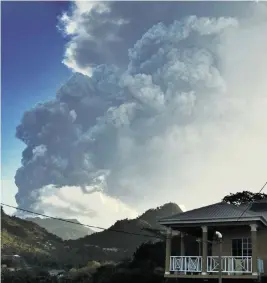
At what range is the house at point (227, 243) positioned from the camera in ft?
73.9

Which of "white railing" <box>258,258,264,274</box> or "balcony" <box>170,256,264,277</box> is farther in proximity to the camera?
"balcony" <box>170,256,264,277</box>

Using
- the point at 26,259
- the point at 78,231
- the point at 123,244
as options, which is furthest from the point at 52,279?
the point at 78,231

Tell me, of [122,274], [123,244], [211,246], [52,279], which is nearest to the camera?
[211,246]

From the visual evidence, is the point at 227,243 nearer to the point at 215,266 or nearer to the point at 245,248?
the point at 245,248

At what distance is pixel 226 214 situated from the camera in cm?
2394

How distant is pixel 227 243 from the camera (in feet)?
80.3

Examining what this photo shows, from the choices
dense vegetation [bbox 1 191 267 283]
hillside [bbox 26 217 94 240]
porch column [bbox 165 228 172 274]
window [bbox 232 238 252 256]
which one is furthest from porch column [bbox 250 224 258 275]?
hillside [bbox 26 217 94 240]

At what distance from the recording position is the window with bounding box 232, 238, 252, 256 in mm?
23828

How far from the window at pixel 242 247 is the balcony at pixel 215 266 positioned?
0.63m

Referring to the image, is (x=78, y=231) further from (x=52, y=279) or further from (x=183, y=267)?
(x=183, y=267)

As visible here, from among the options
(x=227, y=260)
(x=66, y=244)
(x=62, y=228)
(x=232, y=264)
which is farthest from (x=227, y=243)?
(x=62, y=228)

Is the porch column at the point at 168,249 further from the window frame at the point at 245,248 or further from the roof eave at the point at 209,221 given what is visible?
the window frame at the point at 245,248

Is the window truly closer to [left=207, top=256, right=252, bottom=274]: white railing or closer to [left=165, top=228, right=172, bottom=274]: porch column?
[left=207, top=256, right=252, bottom=274]: white railing

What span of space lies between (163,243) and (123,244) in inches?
2021
